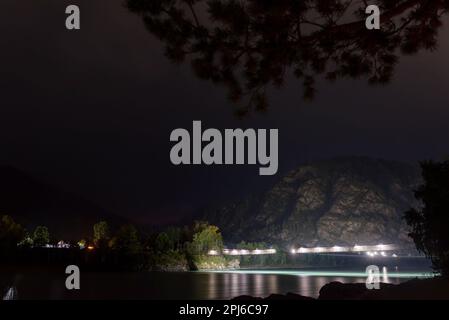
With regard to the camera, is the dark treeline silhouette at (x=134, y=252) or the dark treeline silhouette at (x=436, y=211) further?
the dark treeline silhouette at (x=134, y=252)

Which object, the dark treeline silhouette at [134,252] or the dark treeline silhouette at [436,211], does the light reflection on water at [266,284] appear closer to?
the dark treeline silhouette at [436,211]

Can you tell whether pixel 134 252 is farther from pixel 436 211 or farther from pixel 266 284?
pixel 436 211

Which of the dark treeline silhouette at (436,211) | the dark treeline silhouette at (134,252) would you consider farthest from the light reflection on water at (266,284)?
the dark treeline silhouette at (134,252)

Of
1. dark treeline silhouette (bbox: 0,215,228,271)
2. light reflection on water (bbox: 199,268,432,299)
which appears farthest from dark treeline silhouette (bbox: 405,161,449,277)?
dark treeline silhouette (bbox: 0,215,228,271)

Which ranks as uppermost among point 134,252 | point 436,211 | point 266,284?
point 436,211

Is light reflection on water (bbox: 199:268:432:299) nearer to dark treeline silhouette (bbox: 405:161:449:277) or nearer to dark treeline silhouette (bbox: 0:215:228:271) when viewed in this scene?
dark treeline silhouette (bbox: 405:161:449:277)

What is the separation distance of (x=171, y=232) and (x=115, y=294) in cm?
5343

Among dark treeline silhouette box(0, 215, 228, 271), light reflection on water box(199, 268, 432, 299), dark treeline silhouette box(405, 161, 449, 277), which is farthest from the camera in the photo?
dark treeline silhouette box(0, 215, 228, 271)

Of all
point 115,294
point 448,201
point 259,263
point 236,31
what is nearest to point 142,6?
point 236,31

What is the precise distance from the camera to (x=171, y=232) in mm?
96875

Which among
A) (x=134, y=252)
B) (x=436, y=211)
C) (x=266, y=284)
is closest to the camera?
(x=436, y=211)

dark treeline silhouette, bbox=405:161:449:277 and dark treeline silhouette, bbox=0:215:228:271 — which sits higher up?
dark treeline silhouette, bbox=405:161:449:277

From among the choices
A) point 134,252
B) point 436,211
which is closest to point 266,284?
point 134,252
